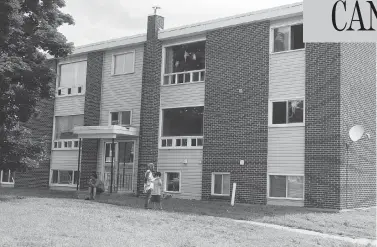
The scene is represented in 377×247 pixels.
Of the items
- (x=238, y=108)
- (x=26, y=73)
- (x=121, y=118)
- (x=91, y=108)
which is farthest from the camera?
(x=91, y=108)

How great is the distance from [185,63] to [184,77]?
2.22ft

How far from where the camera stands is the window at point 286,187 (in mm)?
19250

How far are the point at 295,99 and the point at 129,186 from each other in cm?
903

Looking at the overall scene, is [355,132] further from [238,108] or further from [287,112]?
[238,108]

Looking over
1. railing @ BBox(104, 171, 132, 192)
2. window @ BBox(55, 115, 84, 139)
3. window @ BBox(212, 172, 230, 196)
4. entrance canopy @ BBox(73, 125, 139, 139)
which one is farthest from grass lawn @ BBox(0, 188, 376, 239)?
window @ BBox(55, 115, 84, 139)

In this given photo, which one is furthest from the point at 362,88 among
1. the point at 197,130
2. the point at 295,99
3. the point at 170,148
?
the point at 170,148

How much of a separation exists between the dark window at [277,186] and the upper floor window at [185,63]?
556 cm

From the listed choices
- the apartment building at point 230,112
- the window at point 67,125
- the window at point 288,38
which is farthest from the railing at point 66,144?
the window at point 288,38

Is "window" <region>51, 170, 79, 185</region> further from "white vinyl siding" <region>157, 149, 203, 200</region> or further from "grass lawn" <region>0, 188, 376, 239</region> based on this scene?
"grass lawn" <region>0, 188, 376, 239</region>

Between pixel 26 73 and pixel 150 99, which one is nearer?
pixel 26 73

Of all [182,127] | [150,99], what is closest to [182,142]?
[182,127]

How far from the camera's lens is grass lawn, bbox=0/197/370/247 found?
10359 millimetres

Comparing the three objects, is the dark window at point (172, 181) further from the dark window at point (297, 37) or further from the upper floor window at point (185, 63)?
the dark window at point (297, 37)

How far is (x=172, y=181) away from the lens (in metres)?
23.1
